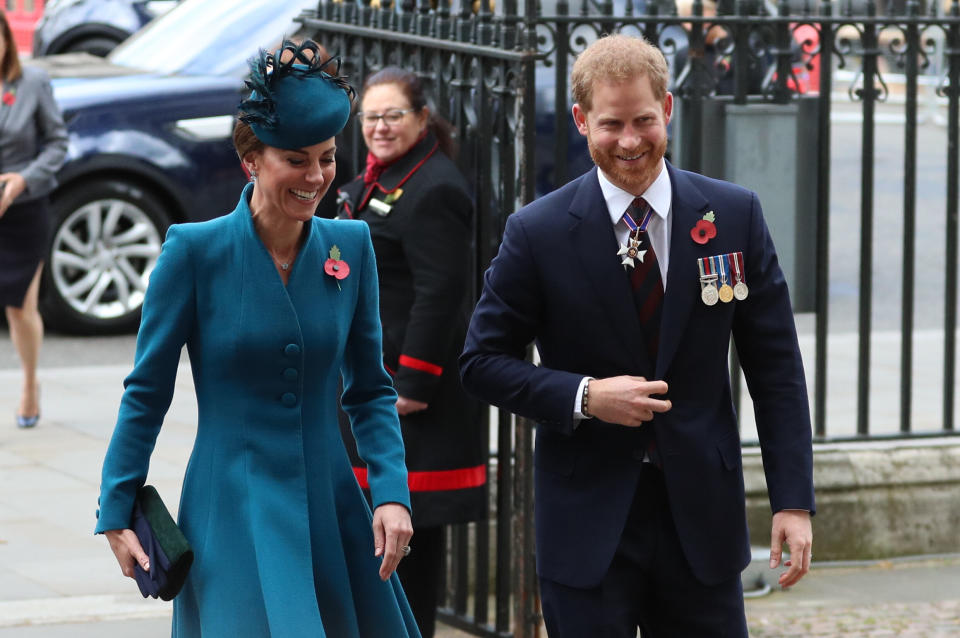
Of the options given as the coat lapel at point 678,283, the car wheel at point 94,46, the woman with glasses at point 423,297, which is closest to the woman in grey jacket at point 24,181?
the woman with glasses at point 423,297

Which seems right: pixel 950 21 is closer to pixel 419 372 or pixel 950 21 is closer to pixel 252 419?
pixel 419 372

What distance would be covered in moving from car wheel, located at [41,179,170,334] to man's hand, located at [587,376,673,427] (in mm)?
7822

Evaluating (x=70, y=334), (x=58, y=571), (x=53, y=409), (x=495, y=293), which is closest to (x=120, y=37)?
(x=70, y=334)

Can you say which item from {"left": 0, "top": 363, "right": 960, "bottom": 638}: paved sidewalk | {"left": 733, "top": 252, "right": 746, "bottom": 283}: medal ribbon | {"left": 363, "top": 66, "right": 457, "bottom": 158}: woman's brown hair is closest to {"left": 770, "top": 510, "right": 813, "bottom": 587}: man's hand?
{"left": 733, "top": 252, "right": 746, "bottom": 283}: medal ribbon

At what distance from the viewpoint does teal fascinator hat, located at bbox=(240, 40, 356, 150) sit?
3453 mm

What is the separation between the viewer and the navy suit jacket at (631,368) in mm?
3578

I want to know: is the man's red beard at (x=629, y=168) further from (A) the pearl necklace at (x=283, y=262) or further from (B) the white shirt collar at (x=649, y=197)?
(A) the pearl necklace at (x=283, y=262)

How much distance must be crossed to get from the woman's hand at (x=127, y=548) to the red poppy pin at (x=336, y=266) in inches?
25.7

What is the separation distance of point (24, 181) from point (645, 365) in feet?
19.2

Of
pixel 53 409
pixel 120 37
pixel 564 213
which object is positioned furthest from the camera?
pixel 120 37

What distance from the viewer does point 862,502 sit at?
672 centimetres

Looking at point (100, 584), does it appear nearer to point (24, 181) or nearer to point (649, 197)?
point (24, 181)

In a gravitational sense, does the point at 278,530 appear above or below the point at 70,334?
above

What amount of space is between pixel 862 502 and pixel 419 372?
2301mm
